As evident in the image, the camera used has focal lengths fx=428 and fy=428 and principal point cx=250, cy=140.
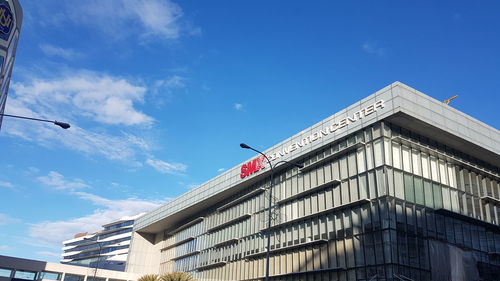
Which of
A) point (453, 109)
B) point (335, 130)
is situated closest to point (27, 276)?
point (335, 130)

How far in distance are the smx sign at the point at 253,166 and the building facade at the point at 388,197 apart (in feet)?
2.04

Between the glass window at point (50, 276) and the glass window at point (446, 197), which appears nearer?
the glass window at point (446, 197)

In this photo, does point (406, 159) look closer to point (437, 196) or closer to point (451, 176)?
point (437, 196)

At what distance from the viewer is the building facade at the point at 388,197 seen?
31.9 m

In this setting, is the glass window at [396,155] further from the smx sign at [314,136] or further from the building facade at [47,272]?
the building facade at [47,272]

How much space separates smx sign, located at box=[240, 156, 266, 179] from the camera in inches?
1833

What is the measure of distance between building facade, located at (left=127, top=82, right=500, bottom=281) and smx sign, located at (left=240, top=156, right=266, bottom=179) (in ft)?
2.04

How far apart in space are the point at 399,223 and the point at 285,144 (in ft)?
51.1

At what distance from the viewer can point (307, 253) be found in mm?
37938

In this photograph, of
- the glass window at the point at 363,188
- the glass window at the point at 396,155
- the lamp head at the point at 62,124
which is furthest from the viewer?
the glass window at the point at 363,188

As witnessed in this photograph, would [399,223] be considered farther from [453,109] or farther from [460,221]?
[453,109]

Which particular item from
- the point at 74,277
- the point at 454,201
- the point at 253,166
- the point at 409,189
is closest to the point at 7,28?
the point at 253,166

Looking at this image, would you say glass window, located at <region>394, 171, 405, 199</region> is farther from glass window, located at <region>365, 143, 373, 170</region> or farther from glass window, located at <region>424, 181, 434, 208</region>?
glass window, located at <region>424, 181, 434, 208</region>

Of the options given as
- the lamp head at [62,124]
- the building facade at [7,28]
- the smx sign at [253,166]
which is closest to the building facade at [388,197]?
the smx sign at [253,166]
